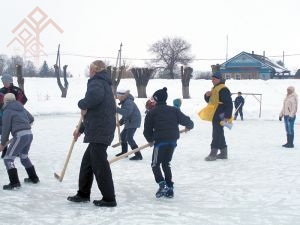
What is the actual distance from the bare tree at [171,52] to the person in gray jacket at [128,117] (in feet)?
191

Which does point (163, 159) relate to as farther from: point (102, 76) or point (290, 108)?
point (290, 108)

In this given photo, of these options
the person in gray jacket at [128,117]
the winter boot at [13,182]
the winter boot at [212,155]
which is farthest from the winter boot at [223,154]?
the winter boot at [13,182]

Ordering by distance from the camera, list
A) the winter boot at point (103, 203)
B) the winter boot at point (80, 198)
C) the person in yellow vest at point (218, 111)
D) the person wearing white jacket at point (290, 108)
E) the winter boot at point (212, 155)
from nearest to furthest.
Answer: the winter boot at point (103, 203) < the winter boot at point (80, 198) < the person in yellow vest at point (218, 111) < the winter boot at point (212, 155) < the person wearing white jacket at point (290, 108)

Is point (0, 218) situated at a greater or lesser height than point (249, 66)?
lesser

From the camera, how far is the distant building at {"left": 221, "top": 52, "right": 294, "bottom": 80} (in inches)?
2263

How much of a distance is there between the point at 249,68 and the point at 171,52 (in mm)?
14108

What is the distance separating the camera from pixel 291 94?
11.0m

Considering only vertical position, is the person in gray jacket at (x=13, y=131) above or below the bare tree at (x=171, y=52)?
below

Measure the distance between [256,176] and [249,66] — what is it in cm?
5209

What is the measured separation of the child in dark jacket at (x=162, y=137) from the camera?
5.72 m

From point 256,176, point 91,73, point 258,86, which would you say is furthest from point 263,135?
point 258,86

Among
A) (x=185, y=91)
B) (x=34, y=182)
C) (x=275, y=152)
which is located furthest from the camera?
(x=185, y=91)

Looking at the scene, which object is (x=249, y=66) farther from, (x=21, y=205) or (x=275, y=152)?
(x=21, y=205)

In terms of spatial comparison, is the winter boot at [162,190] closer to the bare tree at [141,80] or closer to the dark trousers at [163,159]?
the dark trousers at [163,159]
